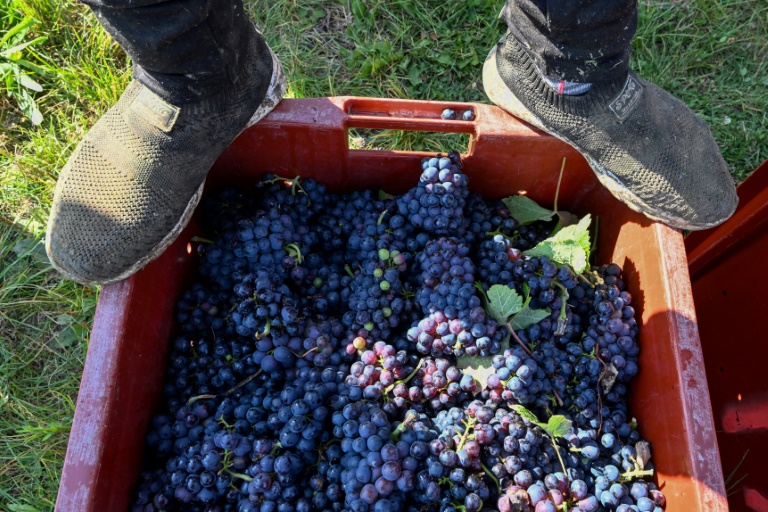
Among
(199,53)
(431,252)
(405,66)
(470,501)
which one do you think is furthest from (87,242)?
Result: (405,66)

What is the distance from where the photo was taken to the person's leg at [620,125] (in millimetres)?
1570

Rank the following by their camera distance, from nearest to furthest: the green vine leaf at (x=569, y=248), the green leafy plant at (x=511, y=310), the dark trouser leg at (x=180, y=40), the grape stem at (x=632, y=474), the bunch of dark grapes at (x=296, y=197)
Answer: the dark trouser leg at (x=180, y=40), the grape stem at (x=632, y=474), the green leafy plant at (x=511, y=310), the green vine leaf at (x=569, y=248), the bunch of dark grapes at (x=296, y=197)

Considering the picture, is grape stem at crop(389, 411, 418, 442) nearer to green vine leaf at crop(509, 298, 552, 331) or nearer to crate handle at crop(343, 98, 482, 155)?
green vine leaf at crop(509, 298, 552, 331)

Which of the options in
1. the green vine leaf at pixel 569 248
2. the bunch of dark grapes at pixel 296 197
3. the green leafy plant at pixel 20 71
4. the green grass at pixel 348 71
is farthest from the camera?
the green leafy plant at pixel 20 71

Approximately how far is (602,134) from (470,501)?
1.04 m

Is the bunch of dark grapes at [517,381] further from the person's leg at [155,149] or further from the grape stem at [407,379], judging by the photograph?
the person's leg at [155,149]

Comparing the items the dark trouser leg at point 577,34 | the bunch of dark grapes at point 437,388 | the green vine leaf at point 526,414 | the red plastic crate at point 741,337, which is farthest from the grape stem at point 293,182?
the red plastic crate at point 741,337

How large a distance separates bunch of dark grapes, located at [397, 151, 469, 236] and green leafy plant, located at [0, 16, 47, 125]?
175 centimetres

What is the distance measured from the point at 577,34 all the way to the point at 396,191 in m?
0.71

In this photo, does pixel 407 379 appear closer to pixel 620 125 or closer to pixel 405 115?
pixel 405 115

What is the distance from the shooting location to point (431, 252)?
1580mm

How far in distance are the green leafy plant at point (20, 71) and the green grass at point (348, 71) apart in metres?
0.04

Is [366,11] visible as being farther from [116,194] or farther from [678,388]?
[678,388]

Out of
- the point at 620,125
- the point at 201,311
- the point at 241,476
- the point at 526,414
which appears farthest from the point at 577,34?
the point at 241,476
